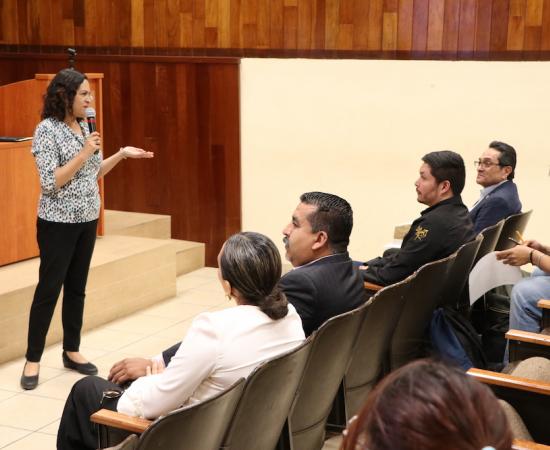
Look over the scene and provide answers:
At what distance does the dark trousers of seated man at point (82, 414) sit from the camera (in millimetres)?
2561

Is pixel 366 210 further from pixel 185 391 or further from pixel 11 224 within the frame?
pixel 185 391

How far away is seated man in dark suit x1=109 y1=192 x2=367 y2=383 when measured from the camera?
2734mm

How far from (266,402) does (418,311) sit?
1.26 m

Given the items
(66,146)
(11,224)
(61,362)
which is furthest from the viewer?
(11,224)

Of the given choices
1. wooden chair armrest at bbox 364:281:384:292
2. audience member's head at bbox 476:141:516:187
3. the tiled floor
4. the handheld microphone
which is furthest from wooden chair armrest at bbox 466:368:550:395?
audience member's head at bbox 476:141:516:187

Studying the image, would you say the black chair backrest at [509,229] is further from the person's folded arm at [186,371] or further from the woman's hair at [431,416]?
the woman's hair at [431,416]

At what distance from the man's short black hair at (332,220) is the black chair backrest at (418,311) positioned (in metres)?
0.31

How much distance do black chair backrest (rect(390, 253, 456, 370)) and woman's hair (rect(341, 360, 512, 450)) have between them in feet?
7.02

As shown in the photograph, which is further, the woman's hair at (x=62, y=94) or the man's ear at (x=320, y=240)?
the woman's hair at (x=62, y=94)

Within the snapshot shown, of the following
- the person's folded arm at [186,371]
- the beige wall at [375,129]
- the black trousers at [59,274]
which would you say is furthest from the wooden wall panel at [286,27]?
the person's folded arm at [186,371]

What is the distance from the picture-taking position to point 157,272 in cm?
570

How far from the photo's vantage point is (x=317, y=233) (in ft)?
10.3

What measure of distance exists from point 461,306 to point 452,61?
2.55 m

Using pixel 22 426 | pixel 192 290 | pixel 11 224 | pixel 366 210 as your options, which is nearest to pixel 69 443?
pixel 22 426
